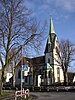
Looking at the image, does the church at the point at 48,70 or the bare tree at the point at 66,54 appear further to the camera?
the church at the point at 48,70

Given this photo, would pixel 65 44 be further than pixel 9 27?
Yes

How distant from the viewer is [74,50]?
5691cm

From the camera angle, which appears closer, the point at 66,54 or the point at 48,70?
the point at 66,54

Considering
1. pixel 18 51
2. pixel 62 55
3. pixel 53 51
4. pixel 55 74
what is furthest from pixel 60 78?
pixel 18 51

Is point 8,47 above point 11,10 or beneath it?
beneath

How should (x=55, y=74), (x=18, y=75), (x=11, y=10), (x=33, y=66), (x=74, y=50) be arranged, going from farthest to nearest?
1. (x=18, y=75)
2. (x=55, y=74)
3. (x=33, y=66)
4. (x=74, y=50)
5. (x=11, y=10)

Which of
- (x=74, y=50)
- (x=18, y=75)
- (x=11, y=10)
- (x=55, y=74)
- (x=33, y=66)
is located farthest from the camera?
(x=18, y=75)

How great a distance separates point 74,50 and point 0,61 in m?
33.3

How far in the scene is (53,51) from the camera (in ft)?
278

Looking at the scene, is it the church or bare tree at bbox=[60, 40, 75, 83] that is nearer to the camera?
bare tree at bbox=[60, 40, 75, 83]

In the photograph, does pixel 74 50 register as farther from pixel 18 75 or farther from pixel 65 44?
pixel 18 75

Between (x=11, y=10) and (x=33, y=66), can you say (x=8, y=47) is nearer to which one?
(x=11, y=10)

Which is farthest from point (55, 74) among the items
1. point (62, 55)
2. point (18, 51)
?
point (18, 51)

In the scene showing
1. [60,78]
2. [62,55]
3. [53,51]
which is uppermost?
[53,51]
